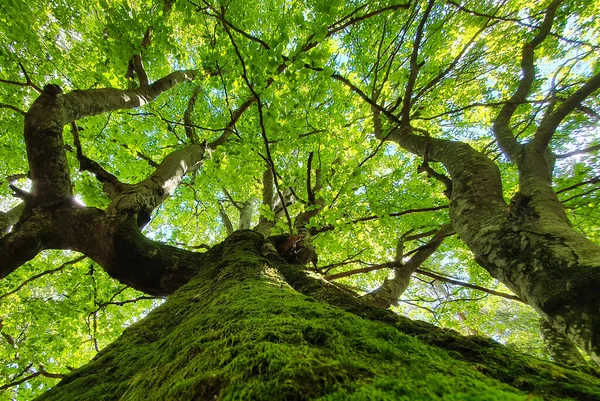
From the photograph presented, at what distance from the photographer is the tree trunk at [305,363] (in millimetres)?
654

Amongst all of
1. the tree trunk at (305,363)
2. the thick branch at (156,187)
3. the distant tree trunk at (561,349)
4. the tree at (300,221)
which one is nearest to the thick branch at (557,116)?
the tree at (300,221)

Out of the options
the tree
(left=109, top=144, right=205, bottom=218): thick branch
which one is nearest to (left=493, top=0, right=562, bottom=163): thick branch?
→ the tree

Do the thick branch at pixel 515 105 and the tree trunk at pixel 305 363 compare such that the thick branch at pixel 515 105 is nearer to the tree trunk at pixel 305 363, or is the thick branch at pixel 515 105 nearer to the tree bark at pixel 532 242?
the tree bark at pixel 532 242

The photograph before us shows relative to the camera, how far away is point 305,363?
727 mm

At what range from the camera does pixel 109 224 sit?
9.69 ft

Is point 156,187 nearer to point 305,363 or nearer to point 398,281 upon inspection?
point 305,363

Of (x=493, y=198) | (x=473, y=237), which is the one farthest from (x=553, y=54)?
(x=473, y=237)

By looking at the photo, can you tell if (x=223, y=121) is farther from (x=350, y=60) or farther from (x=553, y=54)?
(x=553, y=54)

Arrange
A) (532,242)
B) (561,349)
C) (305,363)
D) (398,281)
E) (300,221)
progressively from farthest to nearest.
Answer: (300,221) < (398,281) < (561,349) < (532,242) < (305,363)

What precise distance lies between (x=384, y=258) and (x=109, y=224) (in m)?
7.32

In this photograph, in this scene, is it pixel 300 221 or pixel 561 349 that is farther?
pixel 300 221

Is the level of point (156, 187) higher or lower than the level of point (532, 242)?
higher

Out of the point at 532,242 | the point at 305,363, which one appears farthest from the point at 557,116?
the point at 305,363

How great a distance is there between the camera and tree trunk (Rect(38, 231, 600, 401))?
65cm
